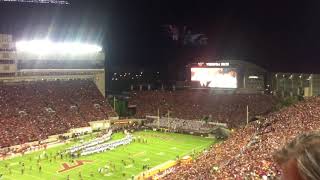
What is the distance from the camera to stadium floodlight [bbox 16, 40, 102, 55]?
166ft

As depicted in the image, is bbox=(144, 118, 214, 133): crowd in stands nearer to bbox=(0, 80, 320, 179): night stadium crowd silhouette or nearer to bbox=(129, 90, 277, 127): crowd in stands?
bbox=(0, 80, 320, 179): night stadium crowd silhouette

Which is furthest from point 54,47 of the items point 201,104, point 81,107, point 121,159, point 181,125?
point 121,159

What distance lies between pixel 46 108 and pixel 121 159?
53.5ft

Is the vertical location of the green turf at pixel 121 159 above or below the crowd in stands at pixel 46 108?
below

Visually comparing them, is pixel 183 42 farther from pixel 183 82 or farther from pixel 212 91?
pixel 212 91

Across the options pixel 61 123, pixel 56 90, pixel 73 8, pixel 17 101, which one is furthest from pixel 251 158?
pixel 73 8

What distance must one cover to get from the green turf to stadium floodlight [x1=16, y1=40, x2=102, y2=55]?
14.9 metres

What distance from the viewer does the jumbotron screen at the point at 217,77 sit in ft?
177

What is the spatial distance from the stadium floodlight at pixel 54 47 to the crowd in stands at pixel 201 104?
28.6ft

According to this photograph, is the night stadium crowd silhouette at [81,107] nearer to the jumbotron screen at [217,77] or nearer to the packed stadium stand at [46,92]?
the packed stadium stand at [46,92]

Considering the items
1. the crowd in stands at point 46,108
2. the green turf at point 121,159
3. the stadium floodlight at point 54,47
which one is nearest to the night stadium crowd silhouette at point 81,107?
the crowd in stands at point 46,108

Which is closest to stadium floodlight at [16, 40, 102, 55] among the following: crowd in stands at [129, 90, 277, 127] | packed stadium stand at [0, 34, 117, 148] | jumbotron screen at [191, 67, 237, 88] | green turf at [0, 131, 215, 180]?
packed stadium stand at [0, 34, 117, 148]

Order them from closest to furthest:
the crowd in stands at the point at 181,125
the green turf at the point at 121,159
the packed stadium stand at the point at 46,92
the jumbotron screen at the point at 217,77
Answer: the green turf at the point at 121,159 < the packed stadium stand at the point at 46,92 < the crowd in stands at the point at 181,125 < the jumbotron screen at the point at 217,77

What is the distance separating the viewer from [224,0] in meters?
65.5
